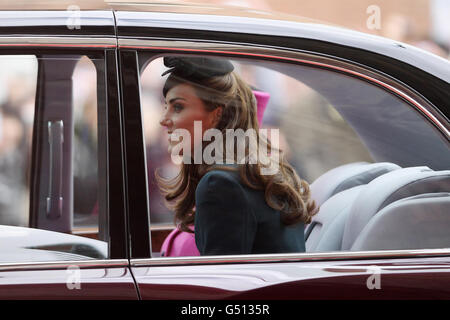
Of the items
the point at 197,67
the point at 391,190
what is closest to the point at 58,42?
the point at 197,67

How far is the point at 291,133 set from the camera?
6.54ft

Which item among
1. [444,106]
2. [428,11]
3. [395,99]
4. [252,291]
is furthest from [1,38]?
[428,11]

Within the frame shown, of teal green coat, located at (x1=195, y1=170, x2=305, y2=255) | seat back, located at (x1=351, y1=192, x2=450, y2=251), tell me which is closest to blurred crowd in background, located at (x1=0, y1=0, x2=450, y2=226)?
teal green coat, located at (x1=195, y1=170, x2=305, y2=255)

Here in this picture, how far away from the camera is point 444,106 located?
1798mm

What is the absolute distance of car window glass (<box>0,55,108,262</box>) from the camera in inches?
68.8

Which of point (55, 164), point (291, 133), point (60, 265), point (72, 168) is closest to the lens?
point (60, 265)

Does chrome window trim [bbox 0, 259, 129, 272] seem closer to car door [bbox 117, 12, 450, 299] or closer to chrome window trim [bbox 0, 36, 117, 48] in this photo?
car door [bbox 117, 12, 450, 299]

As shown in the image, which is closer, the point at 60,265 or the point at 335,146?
the point at 60,265

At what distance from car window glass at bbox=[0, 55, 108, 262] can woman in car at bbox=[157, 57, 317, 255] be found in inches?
8.7

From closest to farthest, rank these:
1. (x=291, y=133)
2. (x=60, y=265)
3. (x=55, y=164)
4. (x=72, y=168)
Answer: (x=60, y=265)
(x=291, y=133)
(x=72, y=168)
(x=55, y=164)

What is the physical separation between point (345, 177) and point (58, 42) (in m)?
0.96

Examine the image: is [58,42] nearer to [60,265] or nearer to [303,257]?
[60,265]

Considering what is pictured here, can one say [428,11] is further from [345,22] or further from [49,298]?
[49,298]

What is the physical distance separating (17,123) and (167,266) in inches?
27.8
